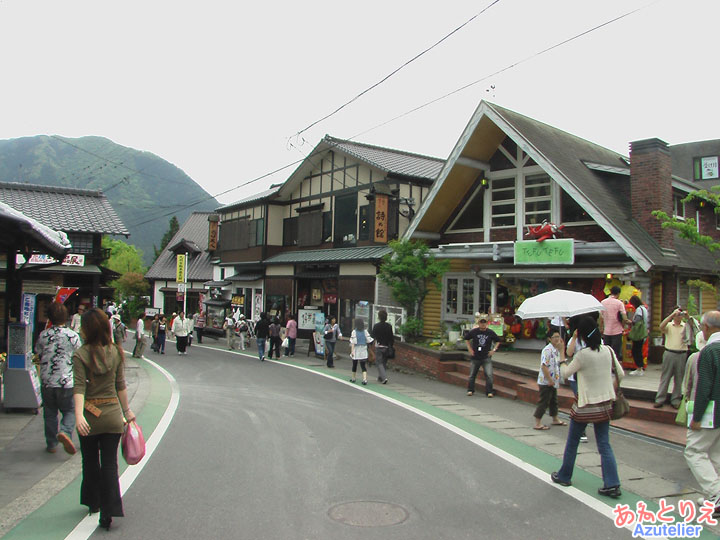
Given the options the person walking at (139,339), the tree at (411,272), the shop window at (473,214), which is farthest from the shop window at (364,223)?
the person walking at (139,339)

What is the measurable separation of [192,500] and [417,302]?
44.6ft

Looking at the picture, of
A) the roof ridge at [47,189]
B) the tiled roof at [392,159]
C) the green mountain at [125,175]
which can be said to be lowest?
the roof ridge at [47,189]

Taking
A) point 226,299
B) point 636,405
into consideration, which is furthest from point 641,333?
point 226,299

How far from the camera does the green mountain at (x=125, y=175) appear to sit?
13250 cm

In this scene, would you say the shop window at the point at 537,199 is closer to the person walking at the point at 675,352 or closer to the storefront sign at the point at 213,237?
the person walking at the point at 675,352

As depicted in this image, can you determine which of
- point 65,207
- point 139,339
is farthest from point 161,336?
point 65,207

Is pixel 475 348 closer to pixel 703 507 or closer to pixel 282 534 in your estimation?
pixel 703 507

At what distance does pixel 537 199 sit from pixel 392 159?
1027 centimetres

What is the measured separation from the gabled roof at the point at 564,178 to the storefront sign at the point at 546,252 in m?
0.99

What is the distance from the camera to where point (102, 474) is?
4789 millimetres

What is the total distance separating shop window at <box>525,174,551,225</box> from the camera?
1620cm

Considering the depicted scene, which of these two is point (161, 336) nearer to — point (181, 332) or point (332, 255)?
point (181, 332)

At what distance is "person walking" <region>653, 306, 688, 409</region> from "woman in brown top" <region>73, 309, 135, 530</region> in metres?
8.20

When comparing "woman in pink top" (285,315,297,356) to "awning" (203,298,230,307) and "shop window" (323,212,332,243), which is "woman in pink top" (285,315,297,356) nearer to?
"shop window" (323,212,332,243)
